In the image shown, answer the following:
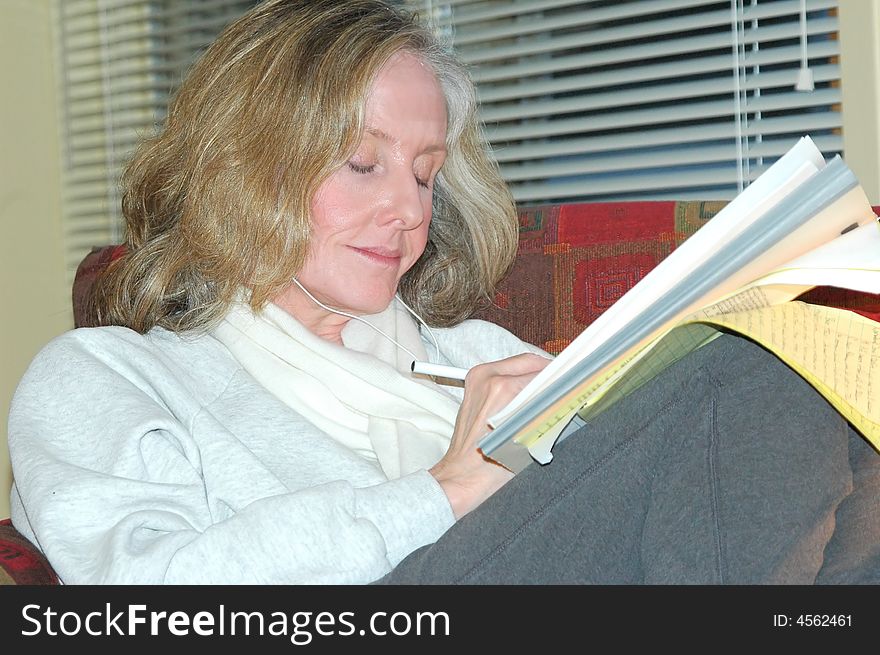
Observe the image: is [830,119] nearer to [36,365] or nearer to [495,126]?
[495,126]

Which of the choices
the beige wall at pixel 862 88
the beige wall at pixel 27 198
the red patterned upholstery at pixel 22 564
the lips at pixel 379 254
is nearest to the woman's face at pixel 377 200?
the lips at pixel 379 254

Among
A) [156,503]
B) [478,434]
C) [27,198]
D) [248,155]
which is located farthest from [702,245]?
[27,198]

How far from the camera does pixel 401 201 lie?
1.26m

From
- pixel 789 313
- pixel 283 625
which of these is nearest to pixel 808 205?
pixel 789 313

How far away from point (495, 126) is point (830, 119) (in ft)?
2.55

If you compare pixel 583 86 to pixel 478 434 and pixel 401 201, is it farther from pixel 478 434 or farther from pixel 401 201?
pixel 478 434

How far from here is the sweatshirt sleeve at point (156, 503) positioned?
89 centimetres

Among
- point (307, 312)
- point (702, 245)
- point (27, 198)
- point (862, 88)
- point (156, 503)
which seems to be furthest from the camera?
point (27, 198)

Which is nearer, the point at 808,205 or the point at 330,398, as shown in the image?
the point at 808,205

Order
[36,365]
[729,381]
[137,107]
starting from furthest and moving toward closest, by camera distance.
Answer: [137,107]
[36,365]
[729,381]

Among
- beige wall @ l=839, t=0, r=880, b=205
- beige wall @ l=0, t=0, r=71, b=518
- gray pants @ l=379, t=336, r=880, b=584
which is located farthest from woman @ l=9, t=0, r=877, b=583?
beige wall @ l=0, t=0, r=71, b=518

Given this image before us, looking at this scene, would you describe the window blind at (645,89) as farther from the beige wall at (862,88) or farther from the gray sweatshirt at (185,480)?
the gray sweatshirt at (185,480)

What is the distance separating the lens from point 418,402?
129 cm

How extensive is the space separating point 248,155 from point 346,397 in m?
0.31
